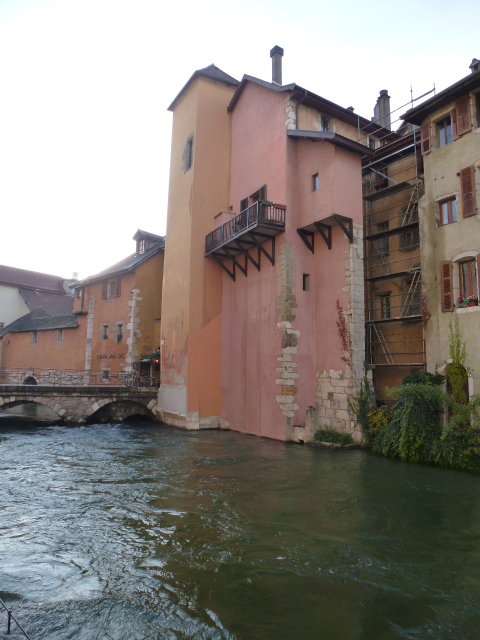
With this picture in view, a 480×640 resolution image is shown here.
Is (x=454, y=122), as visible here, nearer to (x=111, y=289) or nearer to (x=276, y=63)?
(x=276, y=63)

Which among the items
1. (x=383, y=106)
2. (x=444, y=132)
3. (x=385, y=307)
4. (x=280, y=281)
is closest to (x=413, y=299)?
(x=385, y=307)

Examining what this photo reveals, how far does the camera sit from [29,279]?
43938 millimetres

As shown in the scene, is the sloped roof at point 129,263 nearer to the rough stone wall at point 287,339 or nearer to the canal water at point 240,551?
the rough stone wall at point 287,339

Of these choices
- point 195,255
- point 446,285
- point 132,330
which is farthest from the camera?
point 132,330

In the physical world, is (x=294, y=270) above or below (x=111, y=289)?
below

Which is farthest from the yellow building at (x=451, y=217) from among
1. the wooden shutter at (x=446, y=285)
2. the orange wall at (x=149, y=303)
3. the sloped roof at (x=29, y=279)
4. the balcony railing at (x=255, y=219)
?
the sloped roof at (x=29, y=279)

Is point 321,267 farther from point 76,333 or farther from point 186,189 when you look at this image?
point 76,333

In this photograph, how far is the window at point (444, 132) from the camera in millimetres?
13602

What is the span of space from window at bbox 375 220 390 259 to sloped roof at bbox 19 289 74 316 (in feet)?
104

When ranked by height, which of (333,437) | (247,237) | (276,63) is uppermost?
(276,63)

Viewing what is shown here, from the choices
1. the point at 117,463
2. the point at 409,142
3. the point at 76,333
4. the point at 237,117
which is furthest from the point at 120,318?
the point at 409,142

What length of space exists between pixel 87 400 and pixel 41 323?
1653cm

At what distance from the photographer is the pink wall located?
14547mm

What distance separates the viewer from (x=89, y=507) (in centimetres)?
756
